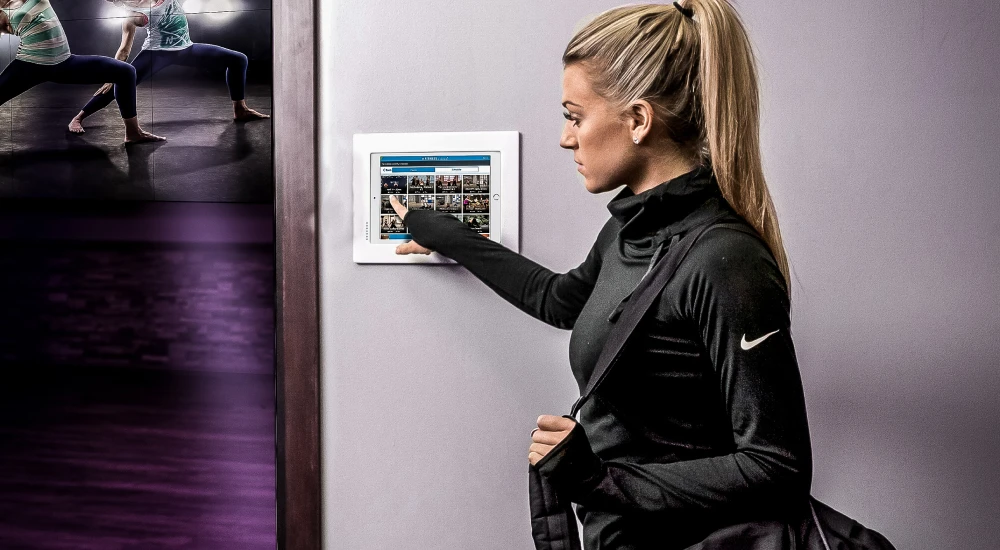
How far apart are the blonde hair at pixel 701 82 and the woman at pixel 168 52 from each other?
1.02m

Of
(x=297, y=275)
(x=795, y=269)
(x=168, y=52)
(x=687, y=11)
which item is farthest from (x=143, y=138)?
(x=795, y=269)

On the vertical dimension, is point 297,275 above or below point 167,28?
below

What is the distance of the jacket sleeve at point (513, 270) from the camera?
1.38 meters

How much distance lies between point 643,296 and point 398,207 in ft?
2.45

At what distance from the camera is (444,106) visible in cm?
160

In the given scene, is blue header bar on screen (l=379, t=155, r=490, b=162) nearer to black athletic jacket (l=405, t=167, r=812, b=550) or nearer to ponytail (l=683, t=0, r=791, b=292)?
black athletic jacket (l=405, t=167, r=812, b=550)

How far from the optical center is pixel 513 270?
1.45 metres

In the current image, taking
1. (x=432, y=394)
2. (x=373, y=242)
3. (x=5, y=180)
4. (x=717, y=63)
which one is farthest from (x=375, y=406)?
(x=5, y=180)

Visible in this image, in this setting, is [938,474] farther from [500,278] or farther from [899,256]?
[500,278]

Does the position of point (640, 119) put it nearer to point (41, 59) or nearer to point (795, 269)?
point (795, 269)

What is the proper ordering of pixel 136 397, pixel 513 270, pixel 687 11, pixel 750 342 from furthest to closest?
pixel 136 397
pixel 513 270
pixel 687 11
pixel 750 342

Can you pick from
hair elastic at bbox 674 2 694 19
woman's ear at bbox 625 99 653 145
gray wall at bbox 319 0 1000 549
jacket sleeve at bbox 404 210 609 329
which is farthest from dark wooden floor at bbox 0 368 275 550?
hair elastic at bbox 674 2 694 19

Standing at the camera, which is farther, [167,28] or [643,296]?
[167,28]

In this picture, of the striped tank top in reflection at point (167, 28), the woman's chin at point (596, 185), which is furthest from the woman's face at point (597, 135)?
the striped tank top in reflection at point (167, 28)
